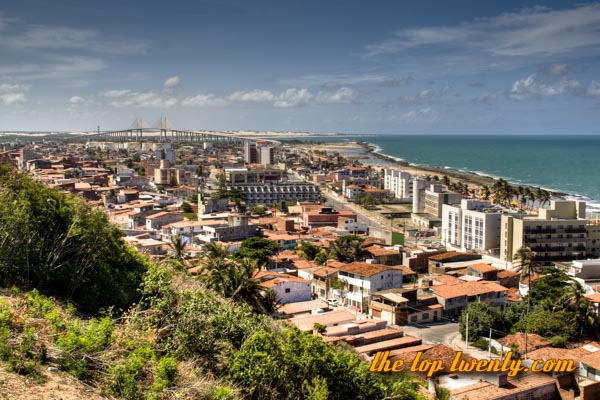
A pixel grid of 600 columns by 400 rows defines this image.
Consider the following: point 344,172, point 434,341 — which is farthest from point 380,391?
point 344,172

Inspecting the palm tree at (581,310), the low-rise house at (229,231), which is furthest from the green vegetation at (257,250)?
the palm tree at (581,310)

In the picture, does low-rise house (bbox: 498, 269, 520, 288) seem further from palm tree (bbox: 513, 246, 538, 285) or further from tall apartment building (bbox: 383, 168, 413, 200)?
tall apartment building (bbox: 383, 168, 413, 200)

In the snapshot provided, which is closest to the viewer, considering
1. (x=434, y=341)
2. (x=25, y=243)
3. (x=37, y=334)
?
(x=37, y=334)

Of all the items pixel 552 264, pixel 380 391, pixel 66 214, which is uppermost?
pixel 66 214

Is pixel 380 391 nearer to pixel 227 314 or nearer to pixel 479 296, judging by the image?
pixel 227 314

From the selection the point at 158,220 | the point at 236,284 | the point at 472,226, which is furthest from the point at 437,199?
the point at 236,284

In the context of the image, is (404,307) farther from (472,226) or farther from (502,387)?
(472,226)

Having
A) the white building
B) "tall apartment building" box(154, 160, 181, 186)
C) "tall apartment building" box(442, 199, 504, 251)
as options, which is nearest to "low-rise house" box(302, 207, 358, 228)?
"tall apartment building" box(442, 199, 504, 251)

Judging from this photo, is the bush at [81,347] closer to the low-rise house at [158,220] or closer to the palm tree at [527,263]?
the palm tree at [527,263]
